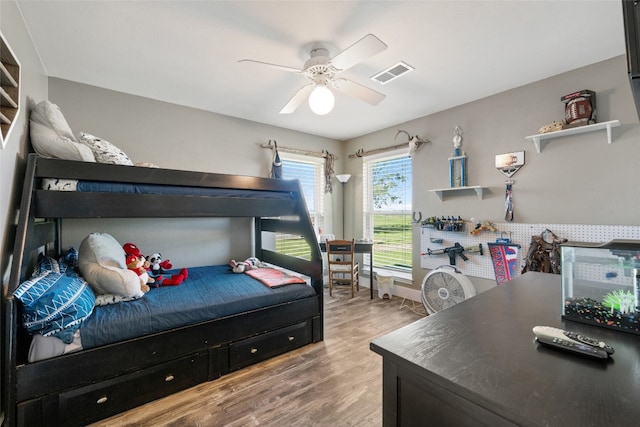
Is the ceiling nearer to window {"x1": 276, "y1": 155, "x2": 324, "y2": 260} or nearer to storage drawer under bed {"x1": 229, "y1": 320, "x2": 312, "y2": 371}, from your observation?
window {"x1": 276, "y1": 155, "x2": 324, "y2": 260}

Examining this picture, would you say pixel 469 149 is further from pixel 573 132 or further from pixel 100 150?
pixel 100 150

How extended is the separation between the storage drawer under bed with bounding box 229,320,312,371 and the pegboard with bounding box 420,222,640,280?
187 centimetres

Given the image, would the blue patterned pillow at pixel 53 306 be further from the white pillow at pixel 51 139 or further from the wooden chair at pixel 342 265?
the wooden chair at pixel 342 265

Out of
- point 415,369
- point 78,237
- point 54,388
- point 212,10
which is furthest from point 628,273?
point 78,237

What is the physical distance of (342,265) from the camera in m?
4.01

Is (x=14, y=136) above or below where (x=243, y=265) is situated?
above

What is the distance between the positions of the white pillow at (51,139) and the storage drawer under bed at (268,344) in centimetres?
177

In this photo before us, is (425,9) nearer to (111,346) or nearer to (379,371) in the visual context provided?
(379,371)

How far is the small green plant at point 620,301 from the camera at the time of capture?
84 centimetres

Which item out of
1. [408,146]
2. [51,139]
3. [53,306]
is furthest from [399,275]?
[51,139]

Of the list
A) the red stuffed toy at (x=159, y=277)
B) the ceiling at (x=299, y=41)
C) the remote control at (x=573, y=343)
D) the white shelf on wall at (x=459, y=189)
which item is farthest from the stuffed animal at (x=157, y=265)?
the white shelf on wall at (x=459, y=189)

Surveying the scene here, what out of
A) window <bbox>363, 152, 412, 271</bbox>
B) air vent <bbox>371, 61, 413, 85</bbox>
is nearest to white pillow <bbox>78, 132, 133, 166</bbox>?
air vent <bbox>371, 61, 413, 85</bbox>

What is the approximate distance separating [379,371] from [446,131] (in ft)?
8.91

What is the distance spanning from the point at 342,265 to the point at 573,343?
10.9ft
